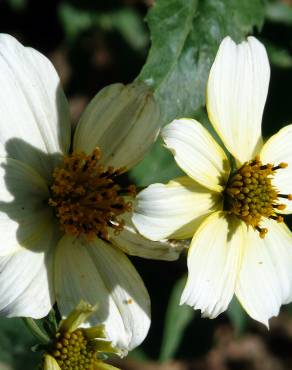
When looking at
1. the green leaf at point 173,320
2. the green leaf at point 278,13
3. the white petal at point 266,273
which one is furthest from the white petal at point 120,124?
the green leaf at point 278,13

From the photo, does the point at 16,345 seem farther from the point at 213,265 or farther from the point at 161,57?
the point at 161,57

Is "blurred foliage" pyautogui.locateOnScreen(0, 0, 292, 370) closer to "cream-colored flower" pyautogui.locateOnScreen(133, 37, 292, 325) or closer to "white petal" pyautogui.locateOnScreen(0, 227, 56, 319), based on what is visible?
"cream-colored flower" pyautogui.locateOnScreen(133, 37, 292, 325)

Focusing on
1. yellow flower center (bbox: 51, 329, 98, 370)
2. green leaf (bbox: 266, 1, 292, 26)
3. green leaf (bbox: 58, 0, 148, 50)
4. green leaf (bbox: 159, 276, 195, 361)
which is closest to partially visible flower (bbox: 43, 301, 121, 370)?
yellow flower center (bbox: 51, 329, 98, 370)

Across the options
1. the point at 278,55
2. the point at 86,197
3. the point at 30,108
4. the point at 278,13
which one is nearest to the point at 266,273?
the point at 86,197

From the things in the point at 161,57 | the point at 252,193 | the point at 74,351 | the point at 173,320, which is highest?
the point at 161,57

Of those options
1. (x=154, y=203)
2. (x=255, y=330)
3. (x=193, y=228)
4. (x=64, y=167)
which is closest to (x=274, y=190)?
(x=193, y=228)

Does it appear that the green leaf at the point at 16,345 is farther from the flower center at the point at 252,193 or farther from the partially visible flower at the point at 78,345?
the flower center at the point at 252,193
